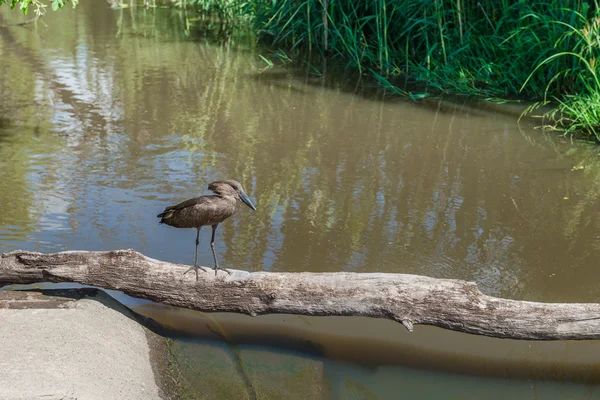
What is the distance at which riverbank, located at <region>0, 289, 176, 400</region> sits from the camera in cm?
341

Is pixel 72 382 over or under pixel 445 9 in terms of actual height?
under

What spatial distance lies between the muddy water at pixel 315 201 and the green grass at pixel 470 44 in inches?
20.2

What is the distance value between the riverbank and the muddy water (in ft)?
0.93

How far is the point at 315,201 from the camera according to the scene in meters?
6.46

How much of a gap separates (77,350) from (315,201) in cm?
308

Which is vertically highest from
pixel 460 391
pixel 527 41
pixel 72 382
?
pixel 527 41

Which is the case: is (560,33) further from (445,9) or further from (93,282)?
(93,282)

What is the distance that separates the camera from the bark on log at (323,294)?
156 inches

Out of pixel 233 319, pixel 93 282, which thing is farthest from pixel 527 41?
pixel 93 282

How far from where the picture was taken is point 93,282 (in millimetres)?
4188

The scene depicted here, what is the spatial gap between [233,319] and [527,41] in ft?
19.4

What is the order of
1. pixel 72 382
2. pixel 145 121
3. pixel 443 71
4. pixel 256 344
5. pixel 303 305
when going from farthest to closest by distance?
pixel 443 71 < pixel 145 121 < pixel 256 344 < pixel 303 305 < pixel 72 382

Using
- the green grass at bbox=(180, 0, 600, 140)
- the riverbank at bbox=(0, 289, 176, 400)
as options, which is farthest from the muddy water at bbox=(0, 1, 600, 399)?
the green grass at bbox=(180, 0, 600, 140)

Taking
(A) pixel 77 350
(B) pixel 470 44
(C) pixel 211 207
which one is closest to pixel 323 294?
(C) pixel 211 207
